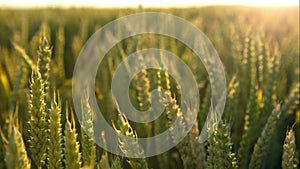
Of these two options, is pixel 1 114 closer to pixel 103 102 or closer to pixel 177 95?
pixel 103 102

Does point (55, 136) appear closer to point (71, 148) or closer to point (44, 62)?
point (71, 148)

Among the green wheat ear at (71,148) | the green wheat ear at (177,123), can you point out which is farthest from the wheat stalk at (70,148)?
the green wheat ear at (177,123)

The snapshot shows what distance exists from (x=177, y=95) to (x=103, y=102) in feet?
0.69

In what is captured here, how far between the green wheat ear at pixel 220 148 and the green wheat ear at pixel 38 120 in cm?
25

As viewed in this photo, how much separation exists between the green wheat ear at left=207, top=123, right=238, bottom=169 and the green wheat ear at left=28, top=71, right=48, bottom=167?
0.25 metres

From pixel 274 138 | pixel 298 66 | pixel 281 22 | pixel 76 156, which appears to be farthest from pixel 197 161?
pixel 281 22

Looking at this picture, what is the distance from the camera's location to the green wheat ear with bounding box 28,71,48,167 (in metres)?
0.62

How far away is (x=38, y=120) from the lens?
2.04 ft

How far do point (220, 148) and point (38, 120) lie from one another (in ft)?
0.89

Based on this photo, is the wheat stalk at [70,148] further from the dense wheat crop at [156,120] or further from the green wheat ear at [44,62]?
the green wheat ear at [44,62]

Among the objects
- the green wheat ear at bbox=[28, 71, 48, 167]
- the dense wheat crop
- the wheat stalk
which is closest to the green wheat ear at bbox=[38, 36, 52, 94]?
the dense wheat crop

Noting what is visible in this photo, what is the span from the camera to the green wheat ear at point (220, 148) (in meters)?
0.59

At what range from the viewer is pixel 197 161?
692 millimetres

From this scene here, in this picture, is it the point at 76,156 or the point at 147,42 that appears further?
the point at 147,42
